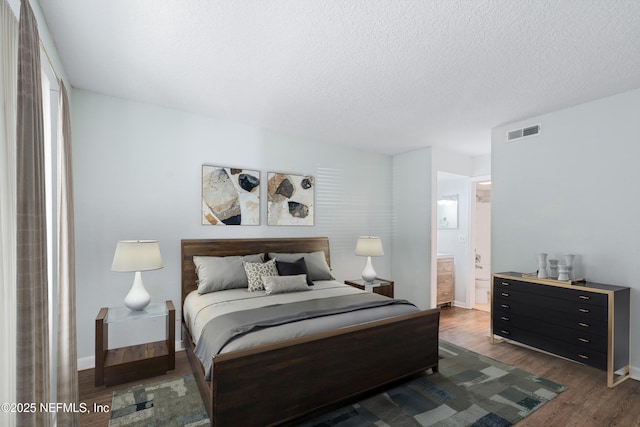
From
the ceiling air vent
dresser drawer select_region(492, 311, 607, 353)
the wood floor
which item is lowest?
the wood floor

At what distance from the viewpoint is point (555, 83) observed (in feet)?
8.84

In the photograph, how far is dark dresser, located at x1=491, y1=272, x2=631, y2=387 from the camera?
8.89ft

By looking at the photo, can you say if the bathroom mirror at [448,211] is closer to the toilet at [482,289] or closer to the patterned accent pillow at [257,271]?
the toilet at [482,289]

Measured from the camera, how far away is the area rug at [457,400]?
2.17 m

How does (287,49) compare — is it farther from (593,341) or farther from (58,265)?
(593,341)

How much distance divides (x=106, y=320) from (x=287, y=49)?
103 inches

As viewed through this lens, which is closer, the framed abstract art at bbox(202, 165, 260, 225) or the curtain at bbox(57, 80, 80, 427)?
the curtain at bbox(57, 80, 80, 427)

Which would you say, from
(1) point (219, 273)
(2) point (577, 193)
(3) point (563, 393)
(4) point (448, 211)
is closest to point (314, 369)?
(1) point (219, 273)

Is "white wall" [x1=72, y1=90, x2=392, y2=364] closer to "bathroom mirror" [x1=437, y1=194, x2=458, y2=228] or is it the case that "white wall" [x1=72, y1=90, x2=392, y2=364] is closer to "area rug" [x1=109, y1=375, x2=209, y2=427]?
"area rug" [x1=109, y1=375, x2=209, y2=427]

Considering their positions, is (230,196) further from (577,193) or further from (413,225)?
(577,193)

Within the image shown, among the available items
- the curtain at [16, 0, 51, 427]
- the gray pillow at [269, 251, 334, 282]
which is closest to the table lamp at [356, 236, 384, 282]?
the gray pillow at [269, 251, 334, 282]

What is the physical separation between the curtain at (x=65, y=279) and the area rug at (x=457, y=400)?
5.18 ft

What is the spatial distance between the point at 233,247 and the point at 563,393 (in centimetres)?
336

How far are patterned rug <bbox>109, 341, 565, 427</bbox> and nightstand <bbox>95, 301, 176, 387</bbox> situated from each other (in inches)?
5.8
